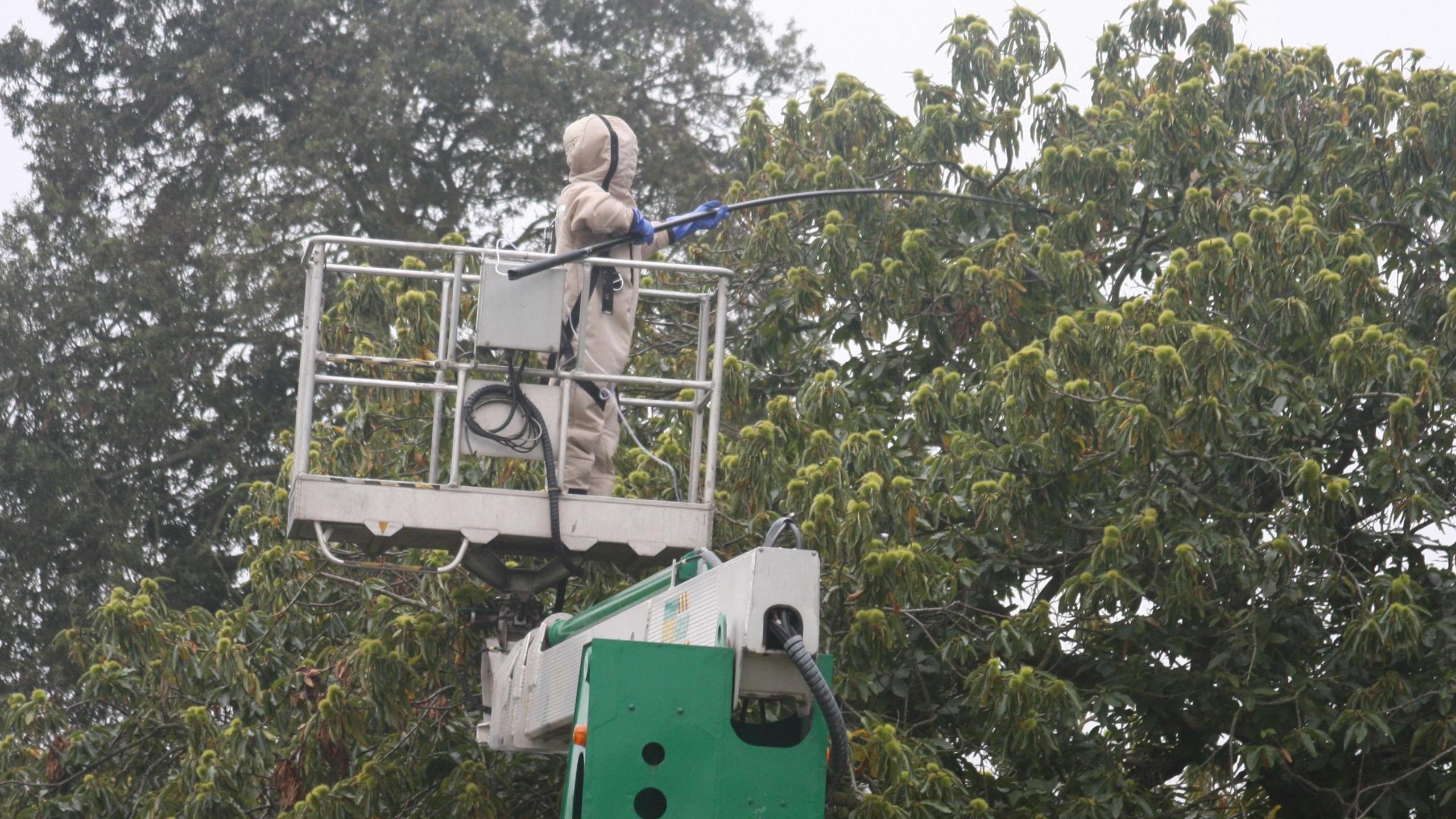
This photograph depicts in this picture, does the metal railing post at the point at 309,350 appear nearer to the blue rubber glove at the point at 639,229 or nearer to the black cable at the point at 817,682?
the blue rubber glove at the point at 639,229

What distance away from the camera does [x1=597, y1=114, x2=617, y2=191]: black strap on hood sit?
7.00 m

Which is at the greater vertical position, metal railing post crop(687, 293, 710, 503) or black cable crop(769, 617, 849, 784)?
metal railing post crop(687, 293, 710, 503)

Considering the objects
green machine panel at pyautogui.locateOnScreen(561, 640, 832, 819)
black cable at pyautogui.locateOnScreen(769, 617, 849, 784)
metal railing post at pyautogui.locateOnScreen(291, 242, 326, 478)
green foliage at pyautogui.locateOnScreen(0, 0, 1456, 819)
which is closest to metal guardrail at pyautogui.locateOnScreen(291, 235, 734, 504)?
metal railing post at pyautogui.locateOnScreen(291, 242, 326, 478)

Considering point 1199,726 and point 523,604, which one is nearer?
point 523,604

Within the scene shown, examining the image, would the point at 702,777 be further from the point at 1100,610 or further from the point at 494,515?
the point at 1100,610

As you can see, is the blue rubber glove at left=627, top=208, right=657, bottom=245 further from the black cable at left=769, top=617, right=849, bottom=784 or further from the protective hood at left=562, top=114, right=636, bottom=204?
the black cable at left=769, top=617, right=849, bottom=784

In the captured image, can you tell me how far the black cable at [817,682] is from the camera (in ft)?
14.6

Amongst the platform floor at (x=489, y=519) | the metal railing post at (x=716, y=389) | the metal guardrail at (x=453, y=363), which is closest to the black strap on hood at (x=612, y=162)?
the metal guardrail at (x=453, y=363)

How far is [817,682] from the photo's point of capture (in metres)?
4.44

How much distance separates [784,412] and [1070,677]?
2107mm

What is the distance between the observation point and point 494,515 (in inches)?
258

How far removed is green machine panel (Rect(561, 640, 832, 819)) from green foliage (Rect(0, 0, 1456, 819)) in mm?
2803

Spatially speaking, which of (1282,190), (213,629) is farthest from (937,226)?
(213,629)

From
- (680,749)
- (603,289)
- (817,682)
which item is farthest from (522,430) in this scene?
(817,682)
